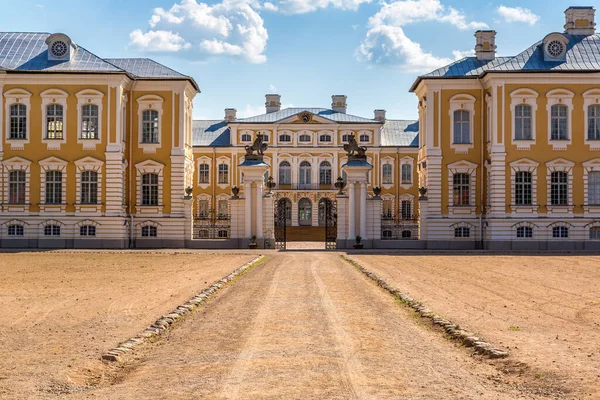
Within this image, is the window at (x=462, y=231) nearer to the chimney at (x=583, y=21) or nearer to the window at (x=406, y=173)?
the chimney at (x=583, y=21)

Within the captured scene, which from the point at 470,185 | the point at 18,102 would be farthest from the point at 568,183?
the point at 18,102

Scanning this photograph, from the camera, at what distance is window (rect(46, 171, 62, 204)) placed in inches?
1572

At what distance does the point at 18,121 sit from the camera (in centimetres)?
4003

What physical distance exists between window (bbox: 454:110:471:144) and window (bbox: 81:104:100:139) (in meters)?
18.7

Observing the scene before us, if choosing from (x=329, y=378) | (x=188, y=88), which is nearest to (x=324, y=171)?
(x=188, y=88)

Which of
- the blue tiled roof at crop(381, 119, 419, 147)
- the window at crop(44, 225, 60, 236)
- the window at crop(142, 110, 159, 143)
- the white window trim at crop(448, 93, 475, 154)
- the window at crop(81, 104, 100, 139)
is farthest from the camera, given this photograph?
the blue tiled roof at crop(381, 119, 419, 147)

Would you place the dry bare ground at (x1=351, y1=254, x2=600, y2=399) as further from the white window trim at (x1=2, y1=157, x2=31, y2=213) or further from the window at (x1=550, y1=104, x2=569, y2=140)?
the white window trim at (x1=2, y1=157, x2=31, y2=213)

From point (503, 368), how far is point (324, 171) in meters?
61.4

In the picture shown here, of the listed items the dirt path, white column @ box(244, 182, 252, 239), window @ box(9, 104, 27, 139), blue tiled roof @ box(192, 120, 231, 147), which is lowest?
the dirt path

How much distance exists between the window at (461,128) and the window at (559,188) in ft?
15.5

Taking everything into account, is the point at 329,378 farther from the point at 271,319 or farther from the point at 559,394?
the point at 271,319

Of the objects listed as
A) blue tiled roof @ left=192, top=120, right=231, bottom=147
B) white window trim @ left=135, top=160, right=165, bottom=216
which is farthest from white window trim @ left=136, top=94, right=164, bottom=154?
blue tiled roof @ left=192, top=120, right=231, bottom=147

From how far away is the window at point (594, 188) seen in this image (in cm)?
3925

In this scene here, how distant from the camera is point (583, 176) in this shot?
3922 centimetres
